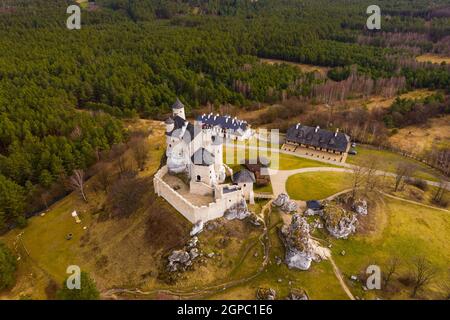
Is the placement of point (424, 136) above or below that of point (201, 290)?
above

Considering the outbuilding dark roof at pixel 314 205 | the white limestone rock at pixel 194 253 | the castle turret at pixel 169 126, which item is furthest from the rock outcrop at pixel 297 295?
the castle turret at pixel 169 126

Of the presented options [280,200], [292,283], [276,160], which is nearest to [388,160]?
[276,160]

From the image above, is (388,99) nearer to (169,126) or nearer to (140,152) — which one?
(169,126)

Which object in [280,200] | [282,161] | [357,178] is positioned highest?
[282,161]

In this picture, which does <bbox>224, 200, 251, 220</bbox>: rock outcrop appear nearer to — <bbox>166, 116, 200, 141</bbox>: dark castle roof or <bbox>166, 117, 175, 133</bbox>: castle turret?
<bbox>166, 116, 200, 141</bbox>: dark castle roof

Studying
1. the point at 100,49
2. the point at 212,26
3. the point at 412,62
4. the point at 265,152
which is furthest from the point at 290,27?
the point at 265,152

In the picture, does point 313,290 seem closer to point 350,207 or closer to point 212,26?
point 350,207

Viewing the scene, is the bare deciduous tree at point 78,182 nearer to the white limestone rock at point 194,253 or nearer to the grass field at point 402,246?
the white limestone rock at point 194,253
